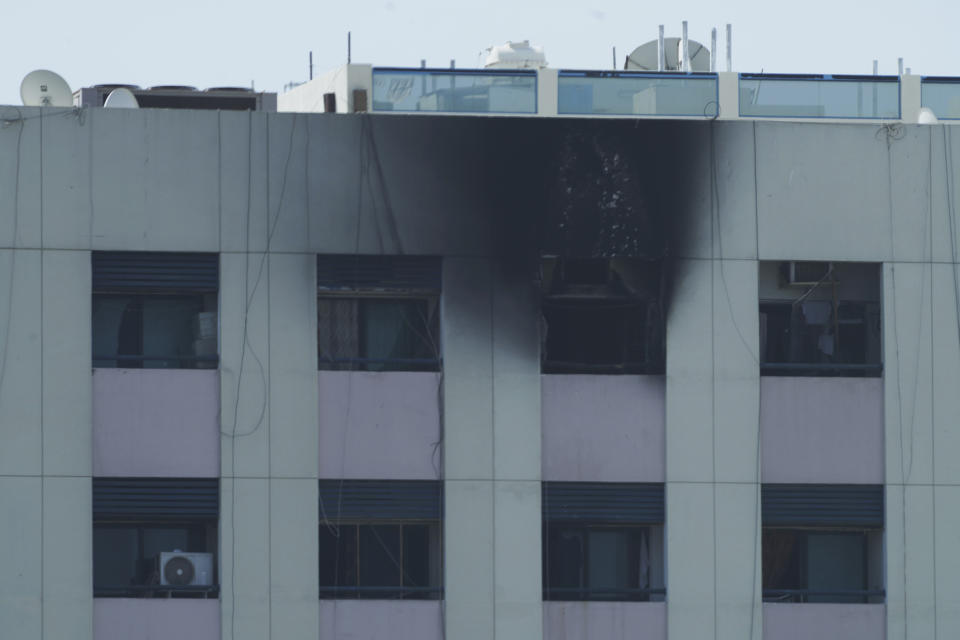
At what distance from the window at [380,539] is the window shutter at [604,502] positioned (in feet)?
5.06

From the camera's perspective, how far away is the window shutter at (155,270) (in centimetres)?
2366

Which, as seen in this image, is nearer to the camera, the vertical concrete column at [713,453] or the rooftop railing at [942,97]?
the vertical concrete column at [713,453]

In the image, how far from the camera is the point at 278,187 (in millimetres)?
23688

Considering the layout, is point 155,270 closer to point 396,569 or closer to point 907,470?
point 396,569

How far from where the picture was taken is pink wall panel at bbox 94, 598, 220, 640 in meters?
23.3

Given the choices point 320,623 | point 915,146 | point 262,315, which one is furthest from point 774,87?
point 320,623

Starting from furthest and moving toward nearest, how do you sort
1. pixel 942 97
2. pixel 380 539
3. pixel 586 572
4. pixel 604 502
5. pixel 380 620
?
pixel 942 97 → pixel 586 572 → pixel 380 539 → pixel 604 502 → pixel 380 620

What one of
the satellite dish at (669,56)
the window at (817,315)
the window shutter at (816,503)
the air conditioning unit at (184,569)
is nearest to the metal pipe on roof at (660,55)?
the satellite dish at (669,56)

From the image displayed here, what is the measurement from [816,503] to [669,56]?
9.89 meters

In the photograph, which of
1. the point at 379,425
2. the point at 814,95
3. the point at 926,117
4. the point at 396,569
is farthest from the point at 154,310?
the point at 926,117

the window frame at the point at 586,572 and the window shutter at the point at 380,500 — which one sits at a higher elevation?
the window shutter at the point at 380,500

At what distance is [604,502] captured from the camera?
79.4 feet

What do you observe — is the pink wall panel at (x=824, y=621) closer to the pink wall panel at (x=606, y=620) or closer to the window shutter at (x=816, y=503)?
the window shutter at (x=816, y=503)

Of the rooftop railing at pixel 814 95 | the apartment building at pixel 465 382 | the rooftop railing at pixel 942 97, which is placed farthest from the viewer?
the rooftop railing at pixel 942 97
